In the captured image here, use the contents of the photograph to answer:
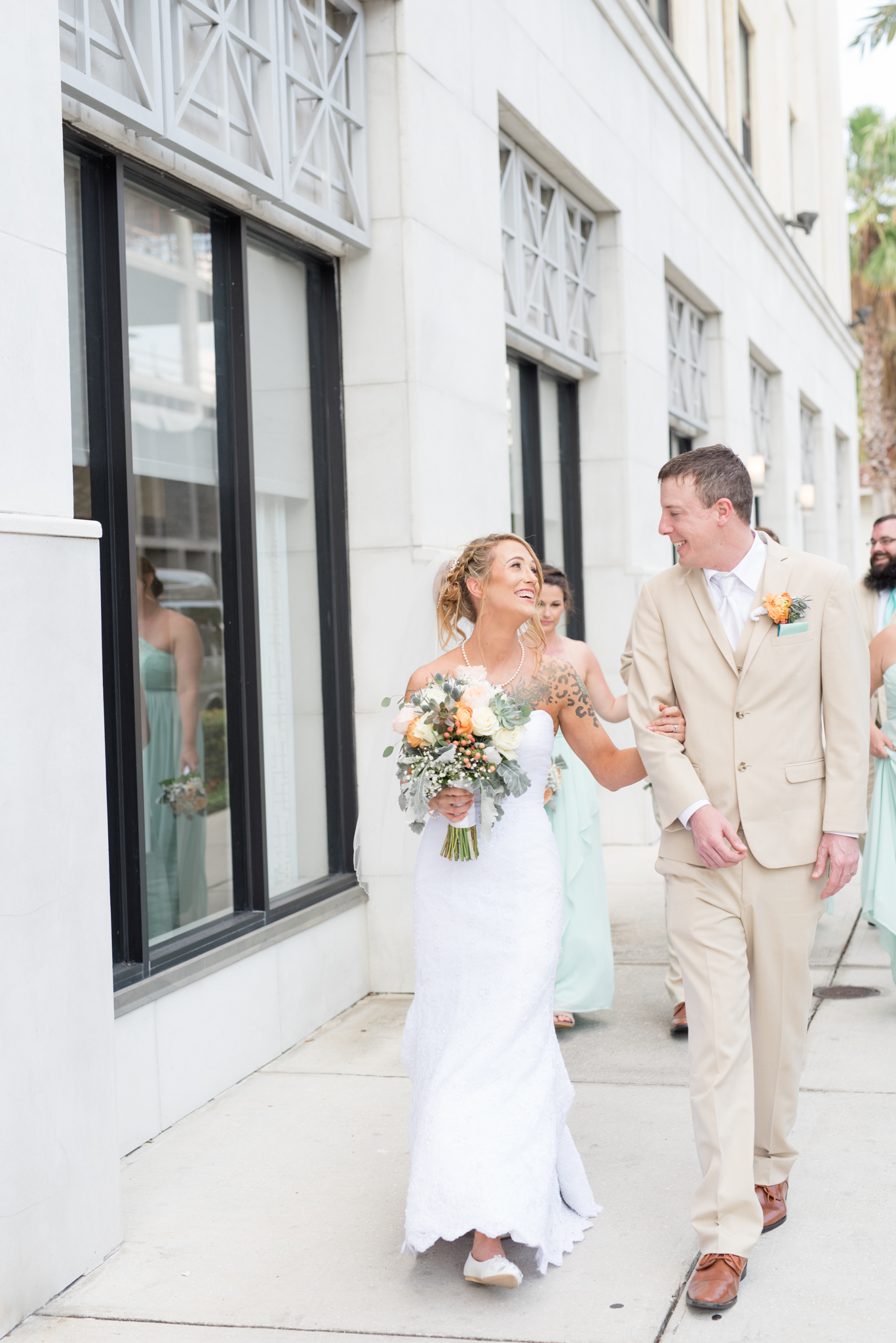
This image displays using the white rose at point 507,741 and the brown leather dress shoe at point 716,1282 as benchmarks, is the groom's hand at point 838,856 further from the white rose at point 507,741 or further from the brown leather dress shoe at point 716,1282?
the brown leather dress shoe at point 716,1282

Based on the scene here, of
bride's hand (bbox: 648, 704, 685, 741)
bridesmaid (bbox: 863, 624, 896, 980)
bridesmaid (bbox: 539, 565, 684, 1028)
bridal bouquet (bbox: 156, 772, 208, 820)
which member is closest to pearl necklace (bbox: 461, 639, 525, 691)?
bride's hand (bbox: 648, 704, 685, 741)

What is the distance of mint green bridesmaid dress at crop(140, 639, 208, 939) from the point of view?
666 centimetres

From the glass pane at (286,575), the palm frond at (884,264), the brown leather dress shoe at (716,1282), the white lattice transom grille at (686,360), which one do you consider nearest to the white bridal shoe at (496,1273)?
the brown leather dress shoe at (716,1282)

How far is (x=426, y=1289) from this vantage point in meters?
3.85

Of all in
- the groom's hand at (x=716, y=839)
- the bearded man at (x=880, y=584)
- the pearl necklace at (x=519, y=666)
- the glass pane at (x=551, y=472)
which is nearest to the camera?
the groom's hand at (x=716, y=839)

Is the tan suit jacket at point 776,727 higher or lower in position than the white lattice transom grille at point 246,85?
Answer: lower

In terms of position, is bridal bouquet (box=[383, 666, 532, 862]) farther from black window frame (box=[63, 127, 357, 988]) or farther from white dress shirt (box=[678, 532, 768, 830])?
black window frame (box=[63, 127, 357, 988])

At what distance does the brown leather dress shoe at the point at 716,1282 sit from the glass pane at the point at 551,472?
24.3 ft

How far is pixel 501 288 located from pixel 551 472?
2990mm

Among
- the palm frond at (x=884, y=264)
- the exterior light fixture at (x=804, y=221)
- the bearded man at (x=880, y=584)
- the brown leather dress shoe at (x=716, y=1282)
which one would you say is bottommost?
the brown leather dress shoe at (x=716, y=1282)

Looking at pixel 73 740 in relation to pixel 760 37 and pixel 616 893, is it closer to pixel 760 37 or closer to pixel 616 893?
pixel 616 893

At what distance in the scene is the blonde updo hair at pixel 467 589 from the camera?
14.2ft

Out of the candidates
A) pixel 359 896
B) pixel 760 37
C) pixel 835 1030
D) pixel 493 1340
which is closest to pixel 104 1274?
pixel 493 1340

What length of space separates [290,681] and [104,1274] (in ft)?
10.8
